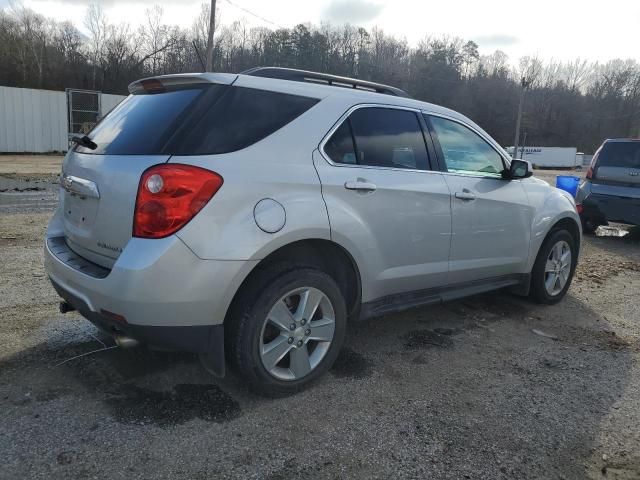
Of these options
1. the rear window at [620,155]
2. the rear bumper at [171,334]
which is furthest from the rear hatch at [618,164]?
the rear bumper at [171,334]

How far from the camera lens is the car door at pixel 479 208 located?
3881mm

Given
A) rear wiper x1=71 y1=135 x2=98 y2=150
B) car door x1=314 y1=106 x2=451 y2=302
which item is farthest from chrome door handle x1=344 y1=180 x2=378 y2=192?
rear wiper x1=71 y1=135 x2=98 y2=150

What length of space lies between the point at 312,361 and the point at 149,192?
4.59 feet

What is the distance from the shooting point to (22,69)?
4278cm

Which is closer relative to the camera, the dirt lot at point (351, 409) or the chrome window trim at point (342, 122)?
the dirt lot at point (351, 409)

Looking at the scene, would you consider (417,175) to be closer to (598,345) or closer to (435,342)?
(435,342)

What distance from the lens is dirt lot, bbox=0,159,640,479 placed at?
2426 mm

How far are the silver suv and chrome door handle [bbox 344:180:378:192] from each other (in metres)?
0.01

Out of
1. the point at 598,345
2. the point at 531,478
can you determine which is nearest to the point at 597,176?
the point at 598,345

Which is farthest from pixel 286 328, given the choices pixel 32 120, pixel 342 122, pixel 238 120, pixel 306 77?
pixel 32 120

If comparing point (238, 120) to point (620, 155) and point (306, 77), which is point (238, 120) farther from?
point (620, 155)

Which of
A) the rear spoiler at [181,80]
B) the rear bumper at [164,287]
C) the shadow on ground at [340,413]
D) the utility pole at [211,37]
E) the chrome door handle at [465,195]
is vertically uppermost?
the utility pole at [211,37]

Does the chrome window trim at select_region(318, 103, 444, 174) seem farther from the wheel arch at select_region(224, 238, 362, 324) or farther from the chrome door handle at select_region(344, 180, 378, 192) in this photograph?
the wheel arch at select_region(224, 238, 362, 324)

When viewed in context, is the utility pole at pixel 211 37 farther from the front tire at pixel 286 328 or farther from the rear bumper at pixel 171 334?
the rear bumper at pixel 171 334
